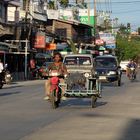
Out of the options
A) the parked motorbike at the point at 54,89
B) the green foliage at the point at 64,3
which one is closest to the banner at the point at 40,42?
the green foliage at the point at 64,3

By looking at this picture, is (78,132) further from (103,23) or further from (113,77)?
(103,23)

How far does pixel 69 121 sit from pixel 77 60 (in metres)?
10.8

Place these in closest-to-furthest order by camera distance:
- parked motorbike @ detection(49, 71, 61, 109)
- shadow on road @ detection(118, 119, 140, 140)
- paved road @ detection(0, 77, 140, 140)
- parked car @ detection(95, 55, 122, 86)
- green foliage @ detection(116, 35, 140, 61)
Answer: shadow on road @ detection(118, 119, 140, 140) < paved road @ detection(0, 77, 140, 140) < parked motorbike @ detection(49, 71, 61, 109) < parked car @ detection(95, 55, 122, 86) < green foliage @ detection(116, 35, 140, 61)

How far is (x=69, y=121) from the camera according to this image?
14602 millimetres

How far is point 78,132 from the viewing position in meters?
12.4

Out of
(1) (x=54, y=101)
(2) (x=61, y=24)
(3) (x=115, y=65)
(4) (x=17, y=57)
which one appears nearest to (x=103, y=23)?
(2) (x=61, y=24)

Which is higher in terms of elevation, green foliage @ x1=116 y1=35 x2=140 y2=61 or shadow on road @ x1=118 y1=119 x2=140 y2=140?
green foliage @ x1=116 y1=35 x2=140 y2=61

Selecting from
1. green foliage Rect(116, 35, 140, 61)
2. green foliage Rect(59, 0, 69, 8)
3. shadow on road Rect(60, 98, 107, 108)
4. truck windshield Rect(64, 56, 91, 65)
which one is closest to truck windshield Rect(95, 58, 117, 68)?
truck windshield Rect(64, 56, 91, 65)

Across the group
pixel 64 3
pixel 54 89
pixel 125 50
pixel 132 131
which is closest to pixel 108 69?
pixel 54 89

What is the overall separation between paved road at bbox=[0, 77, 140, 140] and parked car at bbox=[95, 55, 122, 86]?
48.3 feet

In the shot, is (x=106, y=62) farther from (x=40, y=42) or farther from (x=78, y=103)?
(x=40, y=42)

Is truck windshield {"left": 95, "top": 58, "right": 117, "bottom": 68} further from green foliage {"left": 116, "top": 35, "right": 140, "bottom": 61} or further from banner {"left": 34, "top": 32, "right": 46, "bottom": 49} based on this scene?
green foliage {"left": 116, "top": 35, "right": 140, "bottom": 61}

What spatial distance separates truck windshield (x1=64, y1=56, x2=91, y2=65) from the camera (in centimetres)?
2499

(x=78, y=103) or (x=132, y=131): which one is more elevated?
(x=78, y=103)
